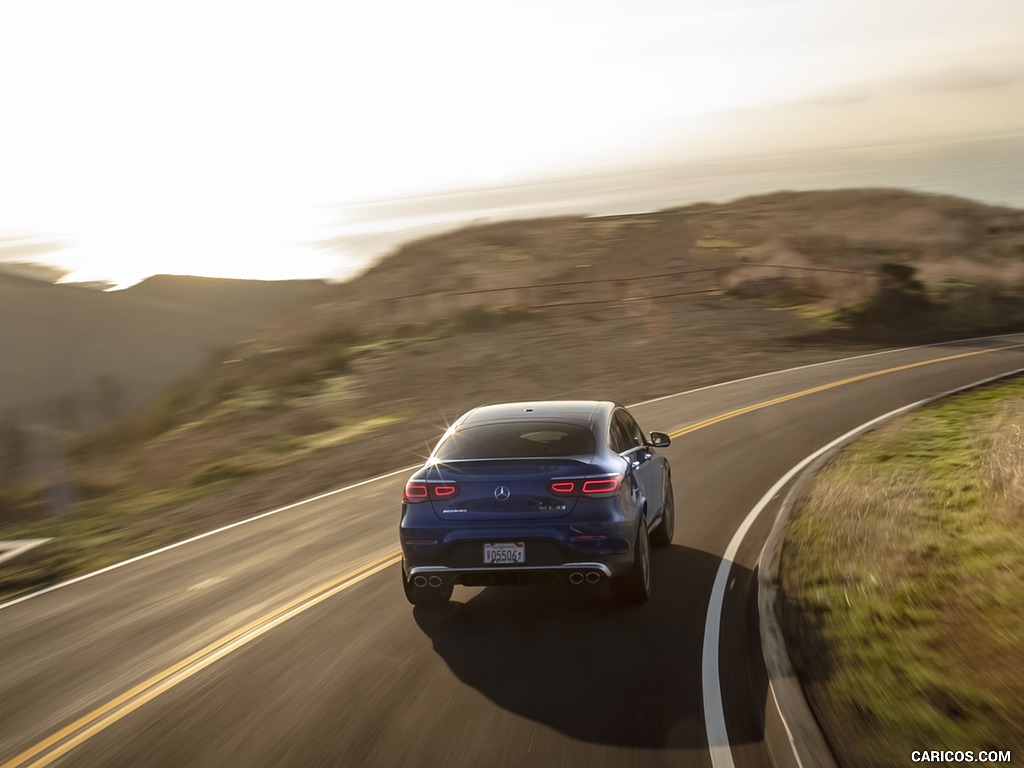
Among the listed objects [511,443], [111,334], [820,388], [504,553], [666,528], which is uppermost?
[511,443]

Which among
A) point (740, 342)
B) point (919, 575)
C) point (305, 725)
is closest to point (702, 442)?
point (919, 575)

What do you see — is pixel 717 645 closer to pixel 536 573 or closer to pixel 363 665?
pixel 536 573

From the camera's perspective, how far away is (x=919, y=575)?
9.41 m

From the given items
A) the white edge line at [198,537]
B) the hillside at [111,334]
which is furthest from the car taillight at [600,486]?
the hillside at [111,334]

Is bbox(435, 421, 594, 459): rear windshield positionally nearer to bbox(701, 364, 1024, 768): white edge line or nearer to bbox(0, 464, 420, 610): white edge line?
bbox(701, 364, 1024, 768): white edge line

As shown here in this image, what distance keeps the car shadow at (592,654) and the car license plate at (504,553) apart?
0.57 metres

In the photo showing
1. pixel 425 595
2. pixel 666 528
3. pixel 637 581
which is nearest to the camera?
pixel 637 581

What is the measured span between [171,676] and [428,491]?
2364 millimetres

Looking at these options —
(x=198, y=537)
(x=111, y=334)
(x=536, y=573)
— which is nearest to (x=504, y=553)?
(x=536, y=573)

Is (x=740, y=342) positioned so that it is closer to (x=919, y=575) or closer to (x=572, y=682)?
(x=919, y=575)

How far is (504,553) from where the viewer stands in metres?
8.11

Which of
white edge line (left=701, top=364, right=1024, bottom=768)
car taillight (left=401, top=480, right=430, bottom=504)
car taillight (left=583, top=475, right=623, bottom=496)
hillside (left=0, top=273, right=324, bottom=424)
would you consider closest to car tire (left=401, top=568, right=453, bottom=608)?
car taillight (left=401, top=480, right=430, bottom=504)

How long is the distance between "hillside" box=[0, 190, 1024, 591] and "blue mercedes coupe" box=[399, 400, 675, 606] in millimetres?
7152

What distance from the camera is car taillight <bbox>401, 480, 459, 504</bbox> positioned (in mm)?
8281
